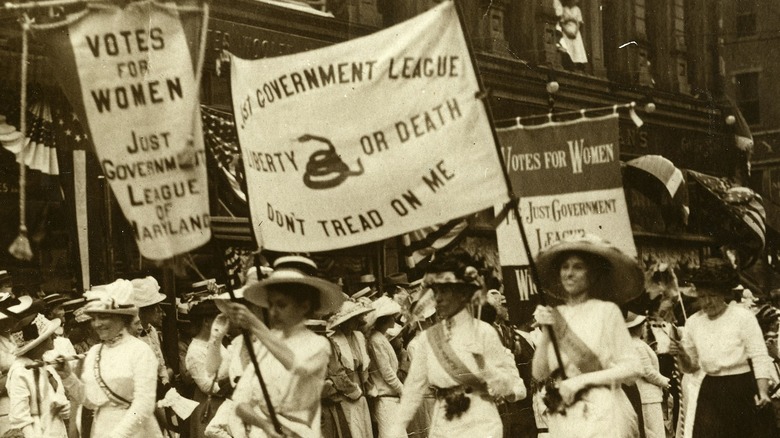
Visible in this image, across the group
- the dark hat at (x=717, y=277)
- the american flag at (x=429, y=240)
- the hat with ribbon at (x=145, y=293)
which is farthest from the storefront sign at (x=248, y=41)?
the dark hat at (x=717, y=277)

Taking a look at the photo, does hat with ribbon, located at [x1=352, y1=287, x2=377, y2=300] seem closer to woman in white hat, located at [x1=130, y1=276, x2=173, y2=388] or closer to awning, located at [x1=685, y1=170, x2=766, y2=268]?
woman in white hat, located at [x1=130, y1=276, x2=173, y2=388]

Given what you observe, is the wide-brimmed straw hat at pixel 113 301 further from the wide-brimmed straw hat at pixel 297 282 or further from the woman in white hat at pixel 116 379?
the wide-brimmed straw hat at pixel 297 282

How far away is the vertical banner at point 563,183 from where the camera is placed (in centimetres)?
1366

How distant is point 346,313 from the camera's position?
1526cm

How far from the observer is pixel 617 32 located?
32.8 m

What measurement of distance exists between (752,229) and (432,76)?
2531cm

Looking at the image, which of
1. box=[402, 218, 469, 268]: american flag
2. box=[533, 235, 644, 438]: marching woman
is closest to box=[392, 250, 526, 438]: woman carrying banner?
box=[533, 235, 644, 438]: marching woman

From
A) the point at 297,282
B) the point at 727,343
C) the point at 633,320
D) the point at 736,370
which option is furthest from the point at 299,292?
the point at 633,320

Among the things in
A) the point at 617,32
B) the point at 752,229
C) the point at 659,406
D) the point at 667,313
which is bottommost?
the point at 659,406

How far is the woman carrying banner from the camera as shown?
9227mm

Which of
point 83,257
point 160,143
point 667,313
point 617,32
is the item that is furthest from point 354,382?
point 617,32

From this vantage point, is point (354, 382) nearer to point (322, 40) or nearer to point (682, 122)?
point (322, 40)

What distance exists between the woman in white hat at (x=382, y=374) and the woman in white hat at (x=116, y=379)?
580 cm

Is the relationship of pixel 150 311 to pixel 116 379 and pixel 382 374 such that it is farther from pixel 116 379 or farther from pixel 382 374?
pixel 116 379
